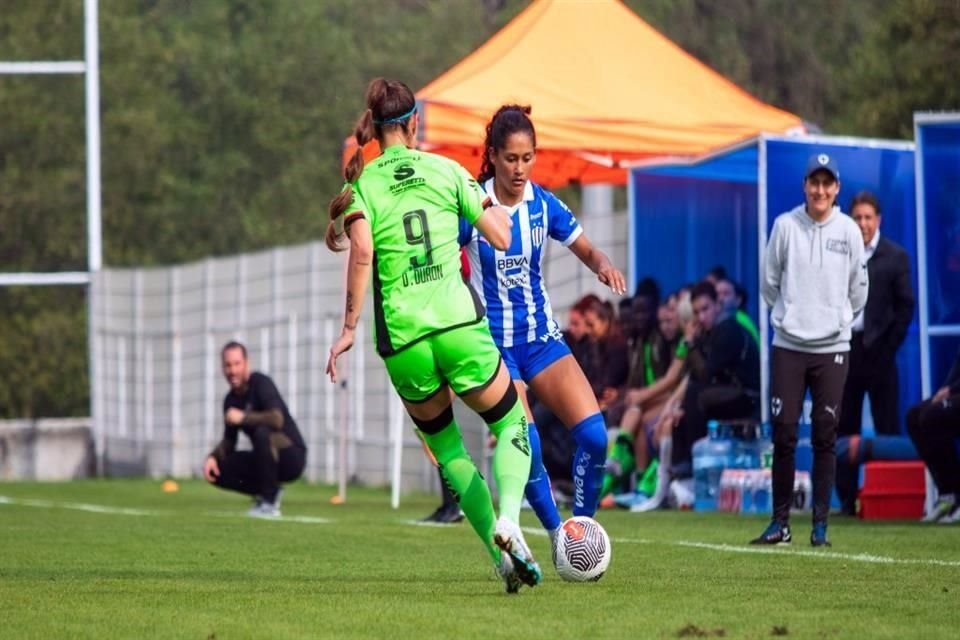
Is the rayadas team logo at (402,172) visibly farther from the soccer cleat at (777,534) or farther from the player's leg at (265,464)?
the player's leg at (265,464)

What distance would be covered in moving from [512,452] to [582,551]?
0.53 metres

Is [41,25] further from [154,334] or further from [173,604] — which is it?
[173,604]

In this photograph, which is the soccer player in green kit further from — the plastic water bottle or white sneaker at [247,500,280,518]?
the plastic water bottle

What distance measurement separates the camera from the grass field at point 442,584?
7.27 metres

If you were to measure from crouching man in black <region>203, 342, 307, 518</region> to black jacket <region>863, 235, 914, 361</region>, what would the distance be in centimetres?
466

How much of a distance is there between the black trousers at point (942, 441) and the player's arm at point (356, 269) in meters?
6.30

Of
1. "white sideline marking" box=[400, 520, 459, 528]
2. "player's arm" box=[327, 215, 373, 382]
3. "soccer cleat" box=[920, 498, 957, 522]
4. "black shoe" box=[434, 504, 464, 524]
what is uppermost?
"player's arm" box=[327, 215, 373, 382]

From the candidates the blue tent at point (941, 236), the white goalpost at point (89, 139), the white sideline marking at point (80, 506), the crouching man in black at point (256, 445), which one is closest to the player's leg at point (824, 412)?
the blue tent at point (941, 236)

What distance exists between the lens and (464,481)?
868cm

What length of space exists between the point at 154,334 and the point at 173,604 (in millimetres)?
22711

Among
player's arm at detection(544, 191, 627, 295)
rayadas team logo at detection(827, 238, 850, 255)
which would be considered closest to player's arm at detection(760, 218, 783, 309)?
rayadas team logo at detection(827, 238, 850, 255)

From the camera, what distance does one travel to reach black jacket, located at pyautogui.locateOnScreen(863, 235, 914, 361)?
1488 cm

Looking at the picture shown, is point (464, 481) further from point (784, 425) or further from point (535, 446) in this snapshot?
point (784, 425)

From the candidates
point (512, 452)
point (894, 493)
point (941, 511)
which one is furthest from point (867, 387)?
point (512, 452)
